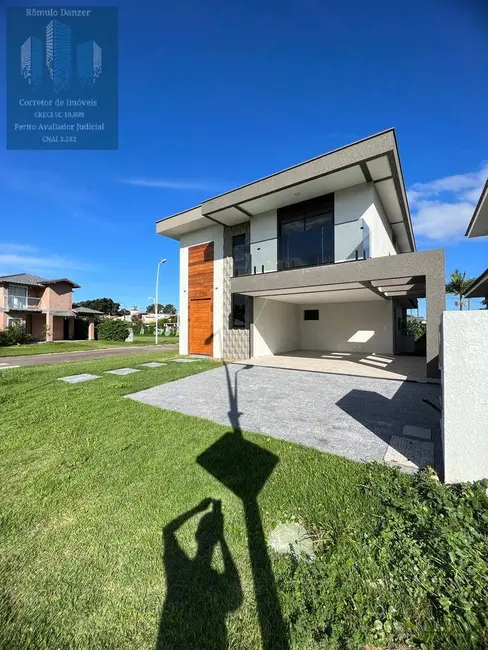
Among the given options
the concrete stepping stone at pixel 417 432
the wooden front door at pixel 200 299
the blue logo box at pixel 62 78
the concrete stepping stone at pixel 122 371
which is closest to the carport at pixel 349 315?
the wooden front door at pixel 200 299

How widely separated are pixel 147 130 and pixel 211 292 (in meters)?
7.69

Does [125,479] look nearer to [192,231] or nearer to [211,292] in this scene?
[211,292]

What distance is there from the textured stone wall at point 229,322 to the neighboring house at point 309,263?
5 cm

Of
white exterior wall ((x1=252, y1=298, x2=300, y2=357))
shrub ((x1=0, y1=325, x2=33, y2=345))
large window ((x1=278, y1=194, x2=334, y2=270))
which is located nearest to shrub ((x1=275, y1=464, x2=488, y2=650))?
large window ((x1=278, y1=194, x2=334, y2=270))

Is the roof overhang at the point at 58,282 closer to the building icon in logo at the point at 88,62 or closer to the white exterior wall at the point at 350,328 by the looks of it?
the building icon in logo at the point at 88,62

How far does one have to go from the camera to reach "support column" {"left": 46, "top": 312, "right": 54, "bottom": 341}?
26.1 meters

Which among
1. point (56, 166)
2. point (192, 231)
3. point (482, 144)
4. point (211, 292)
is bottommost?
point (211, 292)

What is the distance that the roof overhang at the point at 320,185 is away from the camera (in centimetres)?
780

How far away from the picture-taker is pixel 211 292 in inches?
524

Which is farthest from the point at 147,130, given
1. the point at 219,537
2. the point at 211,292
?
the point at 219,537

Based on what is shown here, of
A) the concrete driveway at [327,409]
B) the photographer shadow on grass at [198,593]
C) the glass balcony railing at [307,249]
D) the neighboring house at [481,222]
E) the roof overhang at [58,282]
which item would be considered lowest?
the photographer shadow on grass at [198,593]

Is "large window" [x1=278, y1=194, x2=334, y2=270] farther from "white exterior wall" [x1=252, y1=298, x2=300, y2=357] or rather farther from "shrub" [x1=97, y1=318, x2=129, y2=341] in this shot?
"shrub" [x1=97, y1=318, x2=129, y2=341]

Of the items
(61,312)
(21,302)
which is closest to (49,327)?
(61,312)

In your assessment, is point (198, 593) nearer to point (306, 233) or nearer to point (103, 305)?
point (306, 233)
